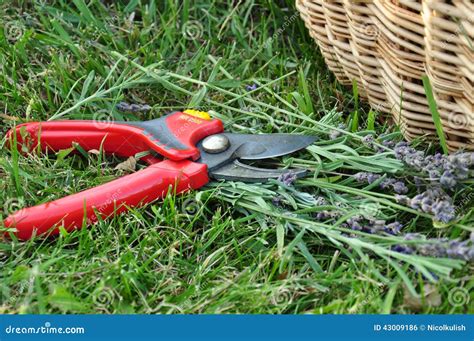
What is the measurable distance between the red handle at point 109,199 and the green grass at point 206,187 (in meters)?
0.02

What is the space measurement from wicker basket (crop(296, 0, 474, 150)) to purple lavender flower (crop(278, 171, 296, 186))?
0.28 metres

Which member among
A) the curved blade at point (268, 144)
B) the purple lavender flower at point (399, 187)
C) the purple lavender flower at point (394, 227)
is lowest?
the purple lavender flower at point (394, 227)

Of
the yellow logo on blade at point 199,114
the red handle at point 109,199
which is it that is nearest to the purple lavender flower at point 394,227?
the red handle at point 109,199

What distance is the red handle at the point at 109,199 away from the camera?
5.02 ft

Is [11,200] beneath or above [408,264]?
above

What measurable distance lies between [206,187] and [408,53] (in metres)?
0.48

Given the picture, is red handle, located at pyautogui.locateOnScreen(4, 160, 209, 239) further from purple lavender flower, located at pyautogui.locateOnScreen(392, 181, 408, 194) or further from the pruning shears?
purple lavender flower, located at pyautogui.locateOnScreen(392, 181, 408, 194)

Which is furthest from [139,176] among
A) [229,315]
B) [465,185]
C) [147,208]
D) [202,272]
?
[465,185]

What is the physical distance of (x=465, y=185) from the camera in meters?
1.59

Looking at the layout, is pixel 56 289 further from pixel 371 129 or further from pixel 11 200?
pixel 371 129

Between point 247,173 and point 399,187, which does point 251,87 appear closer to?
point 247,173

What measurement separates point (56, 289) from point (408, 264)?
0.61 metres

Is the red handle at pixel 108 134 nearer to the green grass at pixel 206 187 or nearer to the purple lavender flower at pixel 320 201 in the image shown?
the green grass at pixel 206 187

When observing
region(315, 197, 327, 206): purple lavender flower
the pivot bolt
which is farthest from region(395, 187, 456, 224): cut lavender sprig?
the pivot bolt
